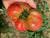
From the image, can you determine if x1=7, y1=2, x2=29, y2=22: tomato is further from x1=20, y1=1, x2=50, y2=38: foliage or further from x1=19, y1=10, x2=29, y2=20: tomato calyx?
x1=20, y1=1, x2=50, y2=38: foliage

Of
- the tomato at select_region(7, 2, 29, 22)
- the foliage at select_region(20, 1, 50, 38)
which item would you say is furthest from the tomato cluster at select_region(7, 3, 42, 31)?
the foliage at select_region(20, 1, 50, 38)

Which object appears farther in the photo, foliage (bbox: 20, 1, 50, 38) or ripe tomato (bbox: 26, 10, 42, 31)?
foliage (bbox: 20, 1, 50, 38)

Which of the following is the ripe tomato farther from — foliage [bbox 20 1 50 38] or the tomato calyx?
foliage [bbox 20 1 50 38]

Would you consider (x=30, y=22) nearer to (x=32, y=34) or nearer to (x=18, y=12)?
(x=18, y=12)

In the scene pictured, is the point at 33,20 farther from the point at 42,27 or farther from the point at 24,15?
the point at 42,27

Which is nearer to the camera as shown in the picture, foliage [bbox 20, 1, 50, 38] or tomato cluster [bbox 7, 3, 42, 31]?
tomato cluster [bbox 7, 3, 42, 31]

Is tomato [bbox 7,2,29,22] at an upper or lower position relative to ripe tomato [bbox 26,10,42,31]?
upper

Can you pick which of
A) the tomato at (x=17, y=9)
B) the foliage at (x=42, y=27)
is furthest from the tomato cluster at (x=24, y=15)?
the foliage at (x=42, y=27)

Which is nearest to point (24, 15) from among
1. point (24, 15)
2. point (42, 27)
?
point (24, 15)

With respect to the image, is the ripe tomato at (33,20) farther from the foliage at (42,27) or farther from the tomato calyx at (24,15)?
the foliage at (42,27)

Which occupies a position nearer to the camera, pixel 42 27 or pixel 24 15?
pixel 24 15

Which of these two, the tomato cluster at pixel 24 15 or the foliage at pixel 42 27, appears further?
the foliage at pixel 42 27
